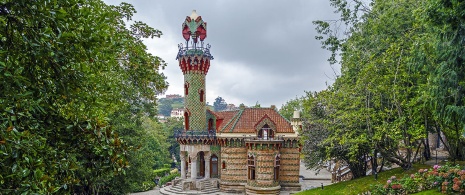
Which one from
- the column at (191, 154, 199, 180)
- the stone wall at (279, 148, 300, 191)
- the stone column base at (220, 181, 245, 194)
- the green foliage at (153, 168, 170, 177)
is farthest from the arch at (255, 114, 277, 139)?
the green foliage at (153, 168, 170, 177)

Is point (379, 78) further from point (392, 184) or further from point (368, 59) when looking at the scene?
point (392, 184)

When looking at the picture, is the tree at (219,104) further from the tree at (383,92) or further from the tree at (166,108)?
the tree at (383,92)

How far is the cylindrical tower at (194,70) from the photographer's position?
25922 millimetres

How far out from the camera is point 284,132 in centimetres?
2567

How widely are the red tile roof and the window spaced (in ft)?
1.87

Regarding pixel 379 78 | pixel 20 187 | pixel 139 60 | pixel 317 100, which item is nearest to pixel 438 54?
pixel 379 78

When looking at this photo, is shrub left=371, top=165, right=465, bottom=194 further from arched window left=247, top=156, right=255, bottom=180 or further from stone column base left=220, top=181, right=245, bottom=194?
stone column base left=220, top=181, right=245, bottom=194

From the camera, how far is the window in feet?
82.8

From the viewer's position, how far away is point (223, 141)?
1019 inches

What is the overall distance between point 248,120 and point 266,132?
6.45 feet

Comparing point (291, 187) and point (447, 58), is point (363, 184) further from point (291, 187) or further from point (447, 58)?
point (291, 187)

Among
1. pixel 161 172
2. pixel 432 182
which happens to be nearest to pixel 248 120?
pixel 432 182

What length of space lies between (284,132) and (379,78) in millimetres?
11629

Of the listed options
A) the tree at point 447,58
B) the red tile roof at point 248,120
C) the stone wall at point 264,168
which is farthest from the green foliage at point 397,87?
the red tile roof at point 248,120
